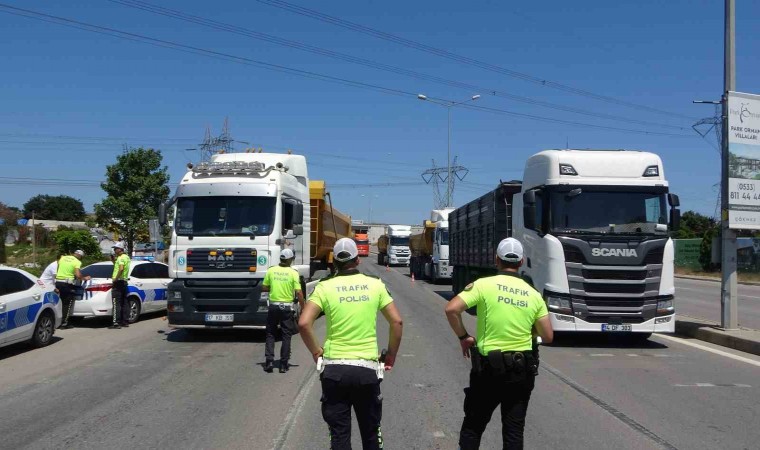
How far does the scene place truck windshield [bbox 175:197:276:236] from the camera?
13.3m

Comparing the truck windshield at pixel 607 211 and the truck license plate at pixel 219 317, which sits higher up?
the truck windshield at pixel 607 211

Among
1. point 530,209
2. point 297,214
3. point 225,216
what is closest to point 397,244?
point 297,214

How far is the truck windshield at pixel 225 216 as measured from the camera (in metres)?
13.3

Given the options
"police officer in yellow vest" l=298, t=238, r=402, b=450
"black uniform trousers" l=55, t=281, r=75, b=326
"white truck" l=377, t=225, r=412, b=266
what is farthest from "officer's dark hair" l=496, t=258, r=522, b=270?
"white truck" l=377, t=225, r=412, b=266

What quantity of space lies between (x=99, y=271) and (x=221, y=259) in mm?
4941

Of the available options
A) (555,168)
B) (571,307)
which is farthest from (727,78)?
(571,307)

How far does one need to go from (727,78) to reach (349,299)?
1227cm

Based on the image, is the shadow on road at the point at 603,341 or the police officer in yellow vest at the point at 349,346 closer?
the police officer in yellow vest at the point at 349,346

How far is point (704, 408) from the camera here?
802cm

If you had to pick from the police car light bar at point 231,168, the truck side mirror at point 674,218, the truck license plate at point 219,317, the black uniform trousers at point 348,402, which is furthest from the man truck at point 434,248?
the black uniform trousers at point 348,402

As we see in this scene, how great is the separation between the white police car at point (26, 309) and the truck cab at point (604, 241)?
8998 millimetres

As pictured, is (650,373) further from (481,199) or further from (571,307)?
(481,199)

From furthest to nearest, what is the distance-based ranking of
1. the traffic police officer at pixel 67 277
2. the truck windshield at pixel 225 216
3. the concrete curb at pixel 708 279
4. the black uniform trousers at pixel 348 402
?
1. the concrete curb at pixel 708 279
2. the traffic police officer at pixel 67 277
3. the truck windshield at pixel 225 216
4. the black uniform trousers at pixel 348 402

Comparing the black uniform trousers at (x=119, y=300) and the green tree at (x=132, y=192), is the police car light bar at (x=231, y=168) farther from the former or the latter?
the green tree at (x=132, y=192)
